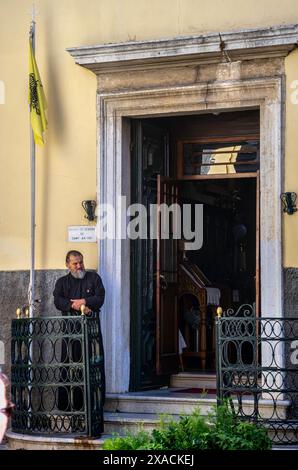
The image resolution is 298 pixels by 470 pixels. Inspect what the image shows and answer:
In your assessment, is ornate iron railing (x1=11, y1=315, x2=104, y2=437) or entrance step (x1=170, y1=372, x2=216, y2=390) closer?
ornate iron railing (x1=11, y1=315, x2=104, y2=437)

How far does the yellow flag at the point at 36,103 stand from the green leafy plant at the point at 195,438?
5267 millimetres

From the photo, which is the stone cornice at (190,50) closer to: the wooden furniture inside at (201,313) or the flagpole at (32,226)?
the flagpole at (32,226)

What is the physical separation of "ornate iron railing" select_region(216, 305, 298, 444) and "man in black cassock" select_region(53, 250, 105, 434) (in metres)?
1.38

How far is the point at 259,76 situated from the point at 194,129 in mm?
1709

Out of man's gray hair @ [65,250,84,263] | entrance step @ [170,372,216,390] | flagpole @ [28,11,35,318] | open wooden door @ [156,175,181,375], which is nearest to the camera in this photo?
man's gray hair @ [65,250,84,263]

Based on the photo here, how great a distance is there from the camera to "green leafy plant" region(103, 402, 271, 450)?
6.21 m

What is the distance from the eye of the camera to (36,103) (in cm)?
1116

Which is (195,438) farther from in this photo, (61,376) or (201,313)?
(201,313)

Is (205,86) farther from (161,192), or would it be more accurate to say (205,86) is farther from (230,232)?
(230,232)

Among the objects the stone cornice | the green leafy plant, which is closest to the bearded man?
the stone cornice

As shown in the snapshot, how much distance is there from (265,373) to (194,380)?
1.90 m

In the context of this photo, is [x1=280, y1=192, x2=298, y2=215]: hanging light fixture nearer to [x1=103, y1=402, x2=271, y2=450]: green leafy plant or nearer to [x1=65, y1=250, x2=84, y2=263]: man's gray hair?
[x1=65, y1=250, x2=84, y2=263]: man's gray hair

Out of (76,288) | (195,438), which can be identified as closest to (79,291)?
(76,288)
